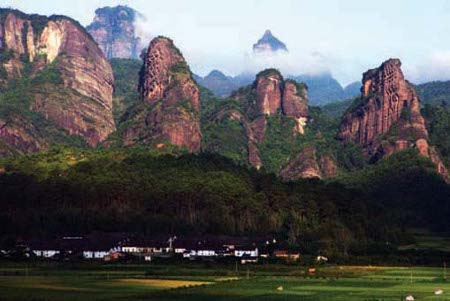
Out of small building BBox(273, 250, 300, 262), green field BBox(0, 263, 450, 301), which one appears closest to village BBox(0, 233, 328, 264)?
small building BBox(273, 250, 300, 262)

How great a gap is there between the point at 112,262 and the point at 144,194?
43.6 m

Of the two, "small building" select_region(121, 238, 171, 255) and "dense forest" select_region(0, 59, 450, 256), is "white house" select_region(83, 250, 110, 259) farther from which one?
"dense forest" select_region(0, 59, 450, 256)

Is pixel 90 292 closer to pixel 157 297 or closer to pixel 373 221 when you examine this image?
pixel 157 297

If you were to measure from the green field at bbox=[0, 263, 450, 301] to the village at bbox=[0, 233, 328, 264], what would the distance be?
11.5 metres

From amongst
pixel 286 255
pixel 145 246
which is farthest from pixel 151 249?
pixel 286 255

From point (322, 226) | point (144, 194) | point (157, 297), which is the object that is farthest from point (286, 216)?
point (157, 297)

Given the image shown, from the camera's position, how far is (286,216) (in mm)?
181000

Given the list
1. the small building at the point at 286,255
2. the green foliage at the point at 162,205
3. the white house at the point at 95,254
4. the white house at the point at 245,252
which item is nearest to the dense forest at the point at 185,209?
the green foliage at the point at 162,205

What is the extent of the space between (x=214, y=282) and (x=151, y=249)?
47.5 meters

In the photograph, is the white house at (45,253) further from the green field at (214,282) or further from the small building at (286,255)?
the small building at (286,255)

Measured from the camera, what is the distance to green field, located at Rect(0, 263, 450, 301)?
304 feet

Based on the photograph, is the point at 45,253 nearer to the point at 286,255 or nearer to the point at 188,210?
the point at 286,255

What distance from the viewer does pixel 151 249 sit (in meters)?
156

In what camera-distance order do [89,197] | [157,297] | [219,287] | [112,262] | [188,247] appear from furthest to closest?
1. [89,197]
2. [188,247]
3. [112,262]
4. [219,287]
5. [157,297]
